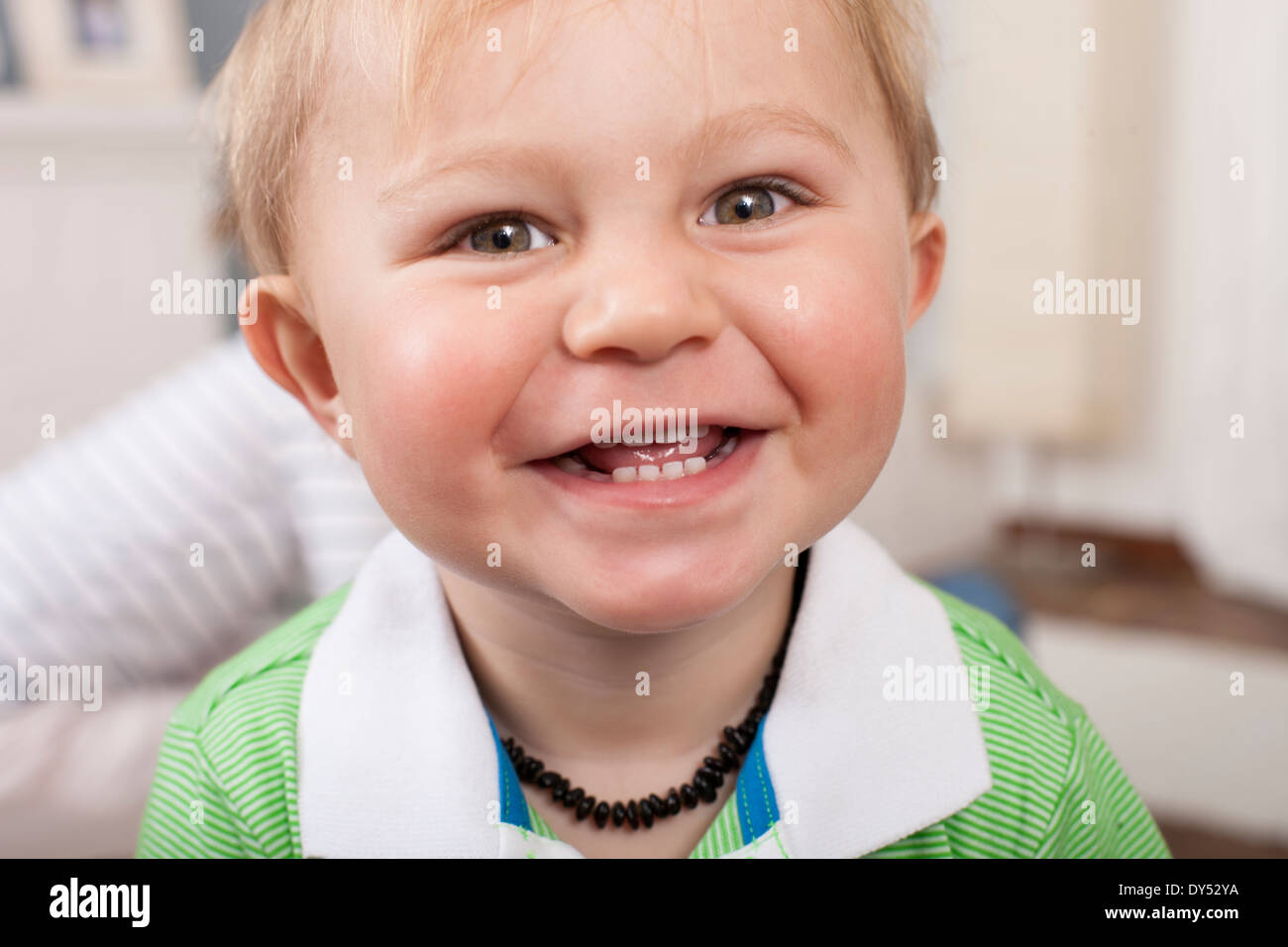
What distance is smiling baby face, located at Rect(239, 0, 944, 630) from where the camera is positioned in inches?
16.2

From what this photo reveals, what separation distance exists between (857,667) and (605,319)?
270 mm

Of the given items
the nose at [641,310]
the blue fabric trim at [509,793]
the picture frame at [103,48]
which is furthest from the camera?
the picture frame at [103,48]

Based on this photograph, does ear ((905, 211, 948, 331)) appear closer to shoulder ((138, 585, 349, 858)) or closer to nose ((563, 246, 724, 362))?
nose ((563, 246, 724, 362))

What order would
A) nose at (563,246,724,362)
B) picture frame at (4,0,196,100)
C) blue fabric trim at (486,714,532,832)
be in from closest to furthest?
1. nose at (563,246,724,362)
2. blue fabric trim at (486,714,532,832)
3. picture frame at (4,0,196,100)

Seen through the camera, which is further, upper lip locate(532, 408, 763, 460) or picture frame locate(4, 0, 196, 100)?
picture frame locate(4, 0, 196, 100)

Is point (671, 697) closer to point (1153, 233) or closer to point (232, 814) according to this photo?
point (232, 814)

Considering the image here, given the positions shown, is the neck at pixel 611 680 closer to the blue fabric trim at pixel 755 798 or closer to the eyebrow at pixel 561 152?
the blue fabric trim at pixel 755 798

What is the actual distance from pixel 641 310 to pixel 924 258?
0.27m

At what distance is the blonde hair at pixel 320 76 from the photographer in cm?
43

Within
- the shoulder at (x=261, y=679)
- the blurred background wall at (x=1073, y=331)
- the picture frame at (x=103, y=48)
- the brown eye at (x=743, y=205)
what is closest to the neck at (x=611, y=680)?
the shoulder at (x=261, y=679)

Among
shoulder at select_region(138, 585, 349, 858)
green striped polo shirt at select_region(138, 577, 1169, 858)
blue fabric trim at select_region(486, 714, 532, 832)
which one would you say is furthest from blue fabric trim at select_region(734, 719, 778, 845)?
→ shoulder at select_region(138, 585, 349, 858)

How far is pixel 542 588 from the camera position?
45cm

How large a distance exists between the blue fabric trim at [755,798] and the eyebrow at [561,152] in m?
0.30

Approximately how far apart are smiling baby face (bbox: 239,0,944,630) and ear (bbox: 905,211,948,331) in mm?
117
